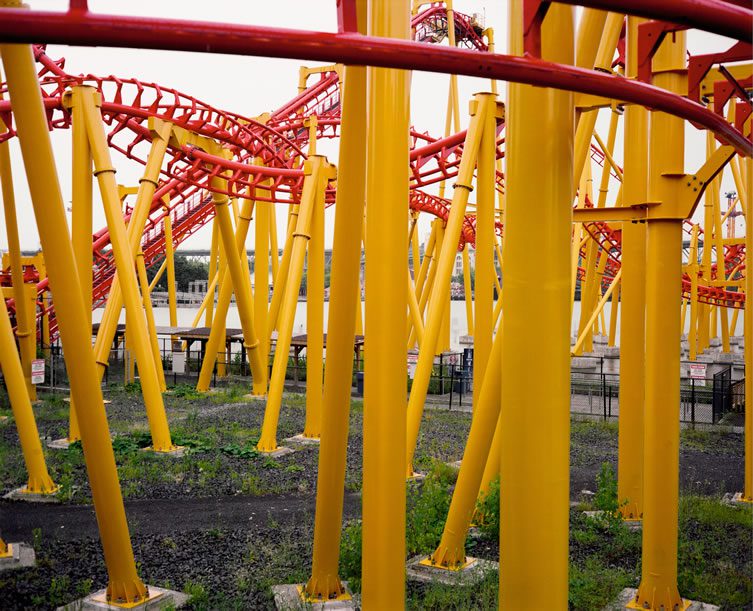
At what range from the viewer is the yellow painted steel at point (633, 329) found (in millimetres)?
7934

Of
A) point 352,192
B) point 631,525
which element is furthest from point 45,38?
point 631,525

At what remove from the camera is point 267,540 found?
7.68 metres

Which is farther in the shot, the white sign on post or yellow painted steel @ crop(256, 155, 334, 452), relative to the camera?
the white sign on post

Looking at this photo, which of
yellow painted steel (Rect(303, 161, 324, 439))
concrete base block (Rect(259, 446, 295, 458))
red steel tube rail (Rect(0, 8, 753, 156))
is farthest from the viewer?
yellow painted steel (Rect(303, 161, 324, 439))

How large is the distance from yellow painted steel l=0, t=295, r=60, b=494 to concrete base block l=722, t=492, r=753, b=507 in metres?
8.15

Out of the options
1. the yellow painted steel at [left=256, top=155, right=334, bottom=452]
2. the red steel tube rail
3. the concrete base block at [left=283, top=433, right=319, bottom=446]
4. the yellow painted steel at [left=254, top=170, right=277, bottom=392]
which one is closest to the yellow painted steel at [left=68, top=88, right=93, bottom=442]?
the yellow painted steel at [left=256, top=155, right=334, bottom=452]

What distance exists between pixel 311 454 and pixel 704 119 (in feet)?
28.5

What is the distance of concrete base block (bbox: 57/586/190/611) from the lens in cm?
573

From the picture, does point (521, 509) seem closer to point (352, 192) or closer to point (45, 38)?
point (352, 192)

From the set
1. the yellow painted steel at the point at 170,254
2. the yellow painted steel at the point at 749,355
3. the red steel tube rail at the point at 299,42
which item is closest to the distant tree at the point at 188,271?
the yellow painted steel at the point at 170,254

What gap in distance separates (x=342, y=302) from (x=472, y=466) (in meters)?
1.85

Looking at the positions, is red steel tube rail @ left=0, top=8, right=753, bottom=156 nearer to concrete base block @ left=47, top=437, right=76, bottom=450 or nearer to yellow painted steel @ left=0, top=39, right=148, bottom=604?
yellow painted steel @ left=0, top=39, right=148, bottom=604

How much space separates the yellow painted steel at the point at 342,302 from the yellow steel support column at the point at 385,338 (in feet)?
0.87

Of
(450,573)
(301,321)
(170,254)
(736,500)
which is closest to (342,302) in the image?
(450,573)
